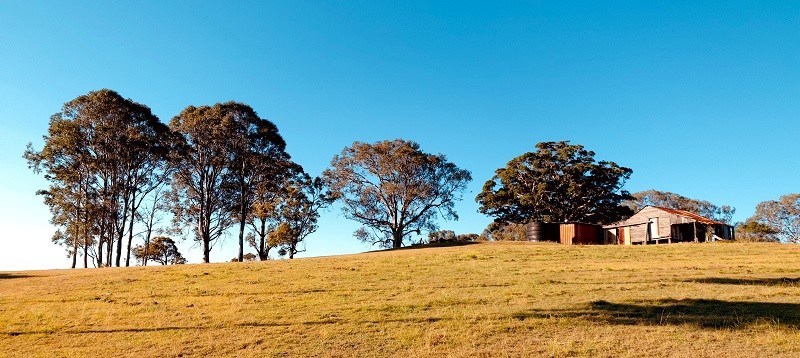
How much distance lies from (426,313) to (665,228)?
45310 mm

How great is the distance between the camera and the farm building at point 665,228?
165 feet

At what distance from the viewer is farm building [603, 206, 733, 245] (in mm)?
50234

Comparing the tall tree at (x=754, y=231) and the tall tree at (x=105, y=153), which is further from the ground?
the tall tree at (x=105, y=153)

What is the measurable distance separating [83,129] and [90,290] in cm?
2955

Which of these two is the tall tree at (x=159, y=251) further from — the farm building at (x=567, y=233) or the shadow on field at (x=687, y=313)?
the shadow on field at (x=687, y=313)

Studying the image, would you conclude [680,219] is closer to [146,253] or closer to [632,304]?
[632,304]

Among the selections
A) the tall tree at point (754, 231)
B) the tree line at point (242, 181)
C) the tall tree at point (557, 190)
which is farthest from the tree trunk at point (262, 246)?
the tall tree at point (754, 231)

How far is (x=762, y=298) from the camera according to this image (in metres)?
14.9

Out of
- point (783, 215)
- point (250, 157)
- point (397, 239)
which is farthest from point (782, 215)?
point (250, 157)

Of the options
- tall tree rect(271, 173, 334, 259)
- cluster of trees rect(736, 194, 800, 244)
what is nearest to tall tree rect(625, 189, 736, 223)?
cluster of trees rect(736, 194, 800, 244)

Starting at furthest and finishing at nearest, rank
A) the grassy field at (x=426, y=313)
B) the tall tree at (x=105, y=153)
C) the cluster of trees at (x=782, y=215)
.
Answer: the cluster of trees at (x=782, y=215) → the tall tree at (x=105, y=153) → the grassy field at (x=426, y=313)

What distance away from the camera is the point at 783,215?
81.0 meters

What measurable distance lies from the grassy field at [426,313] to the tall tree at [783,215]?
68.5m

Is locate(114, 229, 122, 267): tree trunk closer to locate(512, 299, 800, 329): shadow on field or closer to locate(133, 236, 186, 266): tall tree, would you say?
locate(133, 236, 186, 266): tall tree
